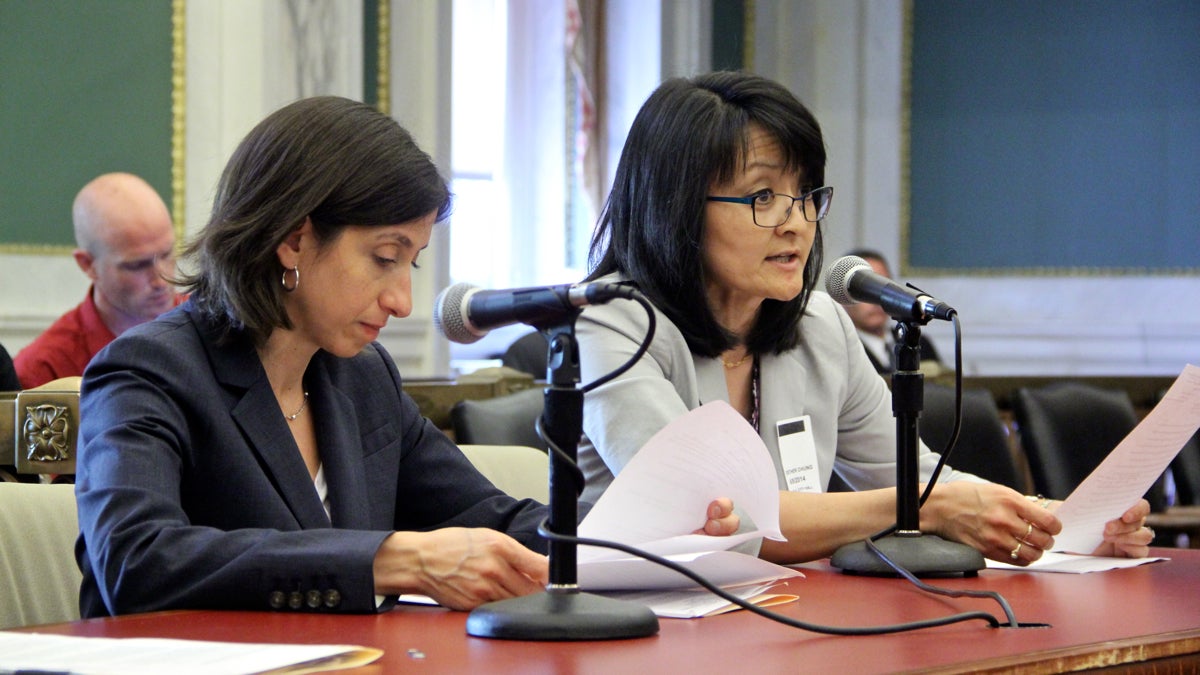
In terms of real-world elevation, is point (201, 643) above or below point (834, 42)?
below

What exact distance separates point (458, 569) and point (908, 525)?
0.66 metres

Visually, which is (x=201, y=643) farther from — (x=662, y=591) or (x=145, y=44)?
(x=145, y=44)

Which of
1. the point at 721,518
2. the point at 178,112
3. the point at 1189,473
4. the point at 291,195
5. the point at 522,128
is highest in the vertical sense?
the point at 522,128

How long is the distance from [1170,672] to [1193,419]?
0.63m

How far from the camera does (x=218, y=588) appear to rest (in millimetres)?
1408

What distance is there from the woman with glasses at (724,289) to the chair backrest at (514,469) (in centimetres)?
12

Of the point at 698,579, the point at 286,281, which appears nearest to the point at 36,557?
the point at 286,281

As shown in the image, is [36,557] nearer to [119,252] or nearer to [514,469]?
[514,469]

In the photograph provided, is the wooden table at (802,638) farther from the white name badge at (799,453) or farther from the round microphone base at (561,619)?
the white name badge at (799,453)

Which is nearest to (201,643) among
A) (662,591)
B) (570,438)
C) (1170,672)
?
(570,438)

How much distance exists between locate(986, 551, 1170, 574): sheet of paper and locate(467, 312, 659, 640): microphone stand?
30.0 inches

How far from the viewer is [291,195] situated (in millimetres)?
1705

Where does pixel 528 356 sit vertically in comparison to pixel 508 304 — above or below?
below

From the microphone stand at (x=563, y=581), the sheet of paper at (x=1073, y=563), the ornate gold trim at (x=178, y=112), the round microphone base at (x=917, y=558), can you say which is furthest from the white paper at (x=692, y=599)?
the ornate gold trim at (x=178, y=112)
